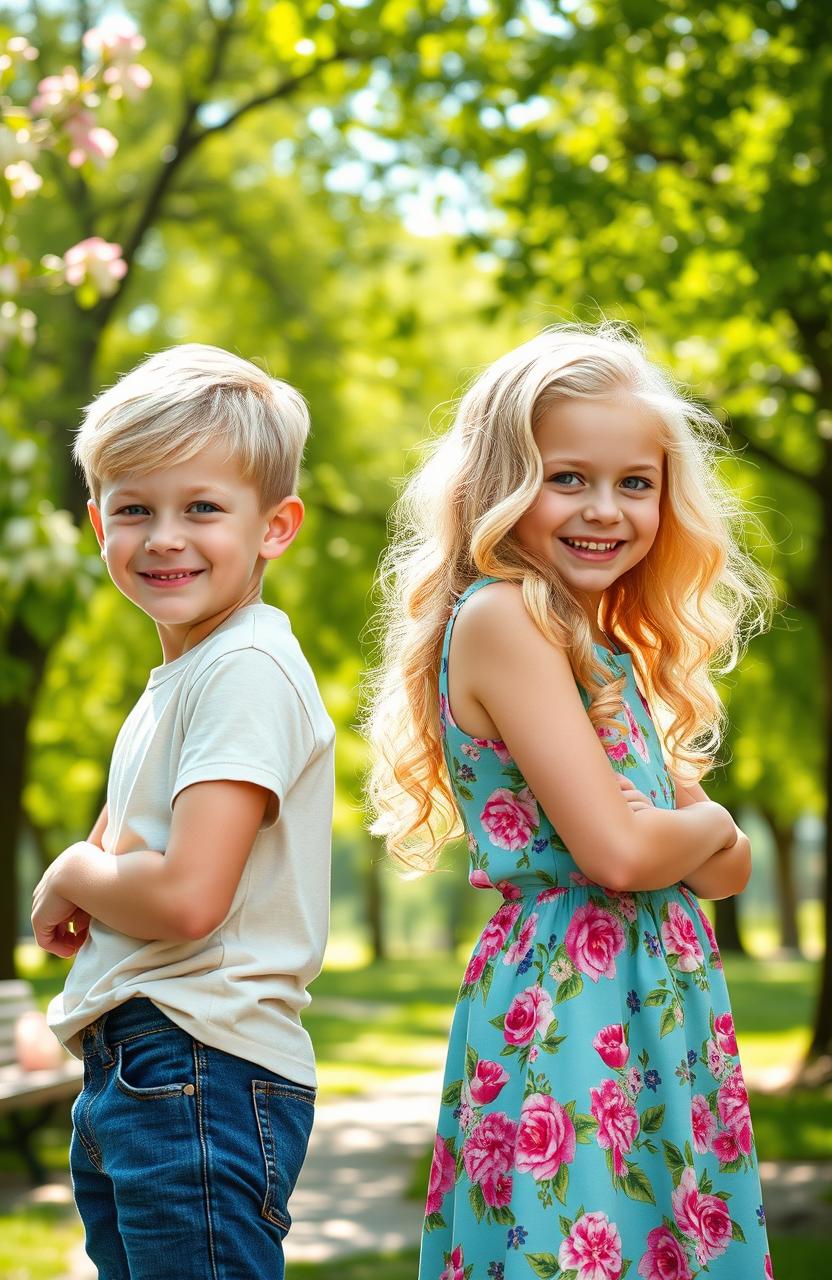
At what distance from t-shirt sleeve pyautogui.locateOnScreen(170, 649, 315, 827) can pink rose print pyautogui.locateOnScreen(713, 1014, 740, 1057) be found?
2.63 ft

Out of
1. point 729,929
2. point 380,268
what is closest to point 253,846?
point 380,268

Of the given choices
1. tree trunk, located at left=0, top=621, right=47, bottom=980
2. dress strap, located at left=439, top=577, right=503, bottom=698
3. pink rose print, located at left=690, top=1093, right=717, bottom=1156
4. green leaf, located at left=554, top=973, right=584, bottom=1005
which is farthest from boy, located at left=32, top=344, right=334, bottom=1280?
tree trunk, located at left=0, top=621, right=47, bottom=980

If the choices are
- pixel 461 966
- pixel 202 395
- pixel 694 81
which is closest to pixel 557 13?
pixel 694 81

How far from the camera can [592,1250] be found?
227 centimetres

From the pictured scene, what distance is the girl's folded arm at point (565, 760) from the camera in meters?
2.31

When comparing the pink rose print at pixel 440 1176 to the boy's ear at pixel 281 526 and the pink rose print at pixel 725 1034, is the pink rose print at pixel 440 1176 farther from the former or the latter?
the boy's ear at pixel 281 526

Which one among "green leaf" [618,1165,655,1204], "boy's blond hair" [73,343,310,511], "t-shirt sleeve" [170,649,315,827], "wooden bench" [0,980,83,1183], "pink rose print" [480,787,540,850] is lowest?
"wooden bench" [0,980,83,1183]

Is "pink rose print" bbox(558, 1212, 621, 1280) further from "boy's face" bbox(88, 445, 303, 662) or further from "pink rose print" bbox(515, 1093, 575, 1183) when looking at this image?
"boy's face" bbox(88, 445, 303, 662)

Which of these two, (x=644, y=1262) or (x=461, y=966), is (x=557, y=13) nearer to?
(x=644, y=1262)

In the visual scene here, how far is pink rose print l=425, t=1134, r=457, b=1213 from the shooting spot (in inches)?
99.8

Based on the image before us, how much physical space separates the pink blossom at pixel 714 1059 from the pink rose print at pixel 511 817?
430 mm

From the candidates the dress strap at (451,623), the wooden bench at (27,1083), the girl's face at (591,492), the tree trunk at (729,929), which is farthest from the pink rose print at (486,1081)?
the tree trunk at (729,929)

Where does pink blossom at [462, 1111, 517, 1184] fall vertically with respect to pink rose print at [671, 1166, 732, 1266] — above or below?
above

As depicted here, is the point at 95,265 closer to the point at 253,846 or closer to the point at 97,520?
the point at 97,520
